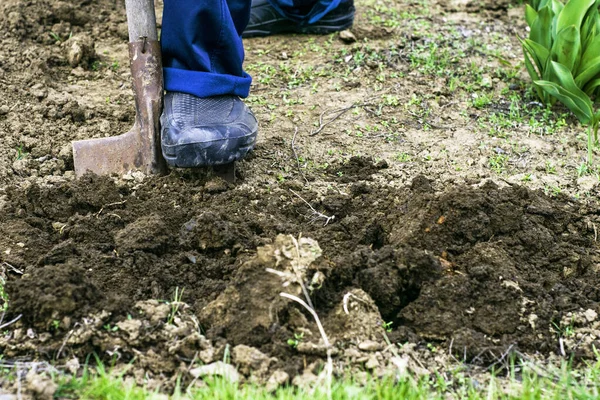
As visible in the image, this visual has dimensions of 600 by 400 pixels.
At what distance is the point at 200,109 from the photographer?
3.16 metres

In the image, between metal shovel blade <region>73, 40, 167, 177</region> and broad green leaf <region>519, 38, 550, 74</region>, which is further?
broad green leaf <region>519, 38, 550, 74</region>

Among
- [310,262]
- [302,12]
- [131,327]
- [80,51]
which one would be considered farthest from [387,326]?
[302,12]

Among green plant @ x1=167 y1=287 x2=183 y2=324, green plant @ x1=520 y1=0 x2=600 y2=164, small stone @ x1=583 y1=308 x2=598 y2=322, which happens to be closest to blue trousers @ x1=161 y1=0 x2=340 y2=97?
green plant @ x1=167 y1=287 x2=183 y2=324

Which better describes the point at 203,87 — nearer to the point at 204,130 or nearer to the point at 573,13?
the point at 204,130

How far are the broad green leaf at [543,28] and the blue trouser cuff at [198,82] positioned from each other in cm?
174

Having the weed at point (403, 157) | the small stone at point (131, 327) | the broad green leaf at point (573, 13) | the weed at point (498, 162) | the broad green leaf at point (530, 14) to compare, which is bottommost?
the weed at point (403, 157)

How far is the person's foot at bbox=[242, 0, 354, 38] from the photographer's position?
15.0 ft

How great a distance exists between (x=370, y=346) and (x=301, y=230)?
679 mm

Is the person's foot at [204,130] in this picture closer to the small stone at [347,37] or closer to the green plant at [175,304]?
the green plant at [175,304]

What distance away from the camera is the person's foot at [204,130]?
3.02 m

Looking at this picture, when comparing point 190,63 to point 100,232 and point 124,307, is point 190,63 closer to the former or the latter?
point 100,232

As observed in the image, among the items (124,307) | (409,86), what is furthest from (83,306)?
(409,86)

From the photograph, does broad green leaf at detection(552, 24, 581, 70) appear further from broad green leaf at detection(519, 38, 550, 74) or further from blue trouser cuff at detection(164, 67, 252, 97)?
blue trouser cuff at detection(164, 67, 252, 97)

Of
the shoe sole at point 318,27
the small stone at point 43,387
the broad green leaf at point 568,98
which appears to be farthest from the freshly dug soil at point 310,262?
the shoe sole at point 318,27
